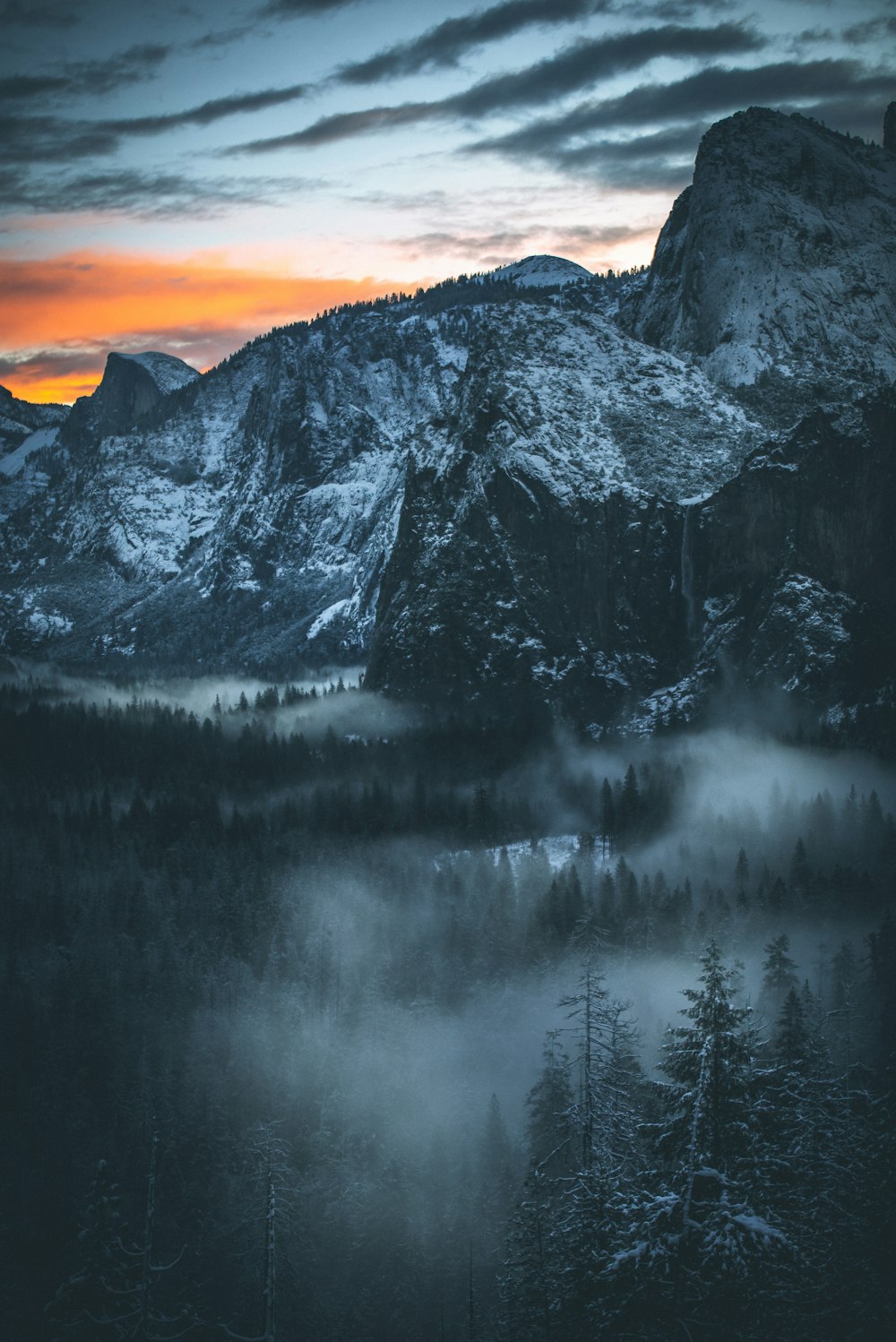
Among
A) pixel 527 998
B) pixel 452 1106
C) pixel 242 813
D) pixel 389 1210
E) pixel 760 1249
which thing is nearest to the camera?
pixel 760 1249

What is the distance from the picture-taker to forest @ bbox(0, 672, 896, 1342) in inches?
1663

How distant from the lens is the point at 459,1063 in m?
116

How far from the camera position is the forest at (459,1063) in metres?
42.2

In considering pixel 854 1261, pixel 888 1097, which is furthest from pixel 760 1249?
pixel 888 1097

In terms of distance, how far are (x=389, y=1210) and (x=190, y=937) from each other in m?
49.6

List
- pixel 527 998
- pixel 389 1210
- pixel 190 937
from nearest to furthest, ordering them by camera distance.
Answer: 1. pixel 389 1210
2. pixel 527 998
3. pixel 190 937

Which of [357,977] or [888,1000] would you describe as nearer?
[888,1000]

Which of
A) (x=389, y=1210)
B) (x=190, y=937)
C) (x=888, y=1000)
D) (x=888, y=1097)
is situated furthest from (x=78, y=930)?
(x=888, y=1097)

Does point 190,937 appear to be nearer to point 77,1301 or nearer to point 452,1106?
point 452,1106

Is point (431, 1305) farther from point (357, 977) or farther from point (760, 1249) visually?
point (760, 1249)

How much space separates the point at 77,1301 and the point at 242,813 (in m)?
144

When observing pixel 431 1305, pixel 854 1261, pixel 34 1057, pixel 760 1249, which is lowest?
pixel 431 1305

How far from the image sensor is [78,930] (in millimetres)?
142750

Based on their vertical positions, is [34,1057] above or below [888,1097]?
below
